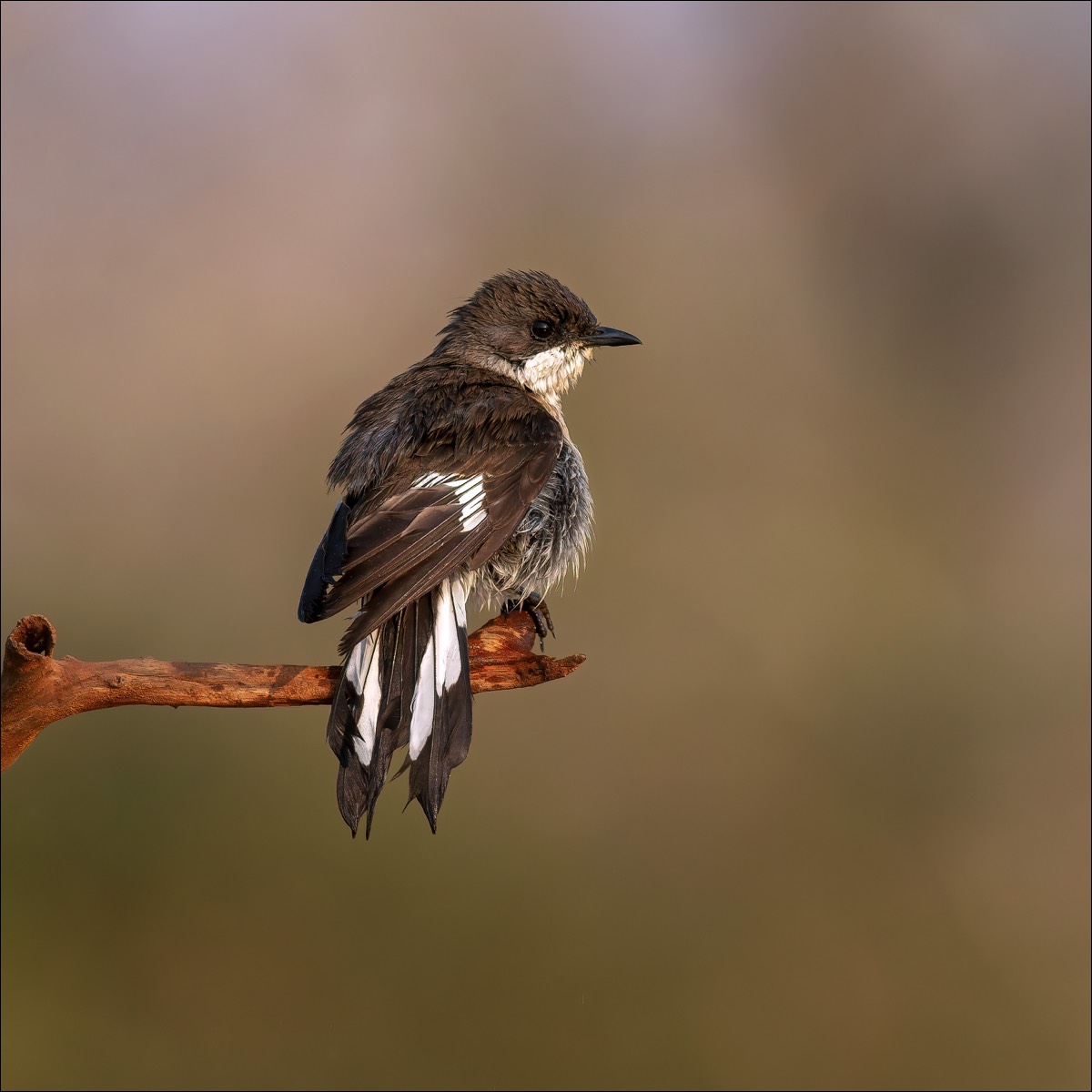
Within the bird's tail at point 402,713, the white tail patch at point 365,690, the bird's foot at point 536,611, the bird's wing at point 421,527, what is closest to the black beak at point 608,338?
the bird's wing at point 421,527

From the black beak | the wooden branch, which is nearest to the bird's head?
the black beak

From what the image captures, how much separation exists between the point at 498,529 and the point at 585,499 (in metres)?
0.49

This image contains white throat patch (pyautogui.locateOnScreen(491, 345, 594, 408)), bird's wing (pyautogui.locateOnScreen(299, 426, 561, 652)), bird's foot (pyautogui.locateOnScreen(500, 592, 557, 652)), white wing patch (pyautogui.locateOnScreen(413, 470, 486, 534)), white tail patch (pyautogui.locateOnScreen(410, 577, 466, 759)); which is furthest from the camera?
white throat patch (pyautogui.locateOnScreen(491, 345, 594, 408))

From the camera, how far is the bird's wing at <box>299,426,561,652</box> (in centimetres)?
248

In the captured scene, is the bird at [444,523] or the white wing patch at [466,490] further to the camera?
the white wing patch at [466,490]

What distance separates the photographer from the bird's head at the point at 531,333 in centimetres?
356

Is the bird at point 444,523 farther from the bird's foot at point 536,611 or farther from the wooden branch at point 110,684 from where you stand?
the wooden branch at point 110,684

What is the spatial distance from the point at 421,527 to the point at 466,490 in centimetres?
21

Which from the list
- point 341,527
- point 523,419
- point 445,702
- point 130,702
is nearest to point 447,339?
point 523,419

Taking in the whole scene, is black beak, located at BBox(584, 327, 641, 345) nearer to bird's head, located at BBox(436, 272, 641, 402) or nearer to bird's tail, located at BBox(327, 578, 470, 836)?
bird's head, located at BBox(436, 272, 641, 402)

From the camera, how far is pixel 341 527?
285 cm

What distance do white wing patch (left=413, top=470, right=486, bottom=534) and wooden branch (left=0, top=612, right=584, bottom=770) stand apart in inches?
16.0

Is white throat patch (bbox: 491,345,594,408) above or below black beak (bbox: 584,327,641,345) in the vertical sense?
below

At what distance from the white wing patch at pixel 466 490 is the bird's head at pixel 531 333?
0.80m
